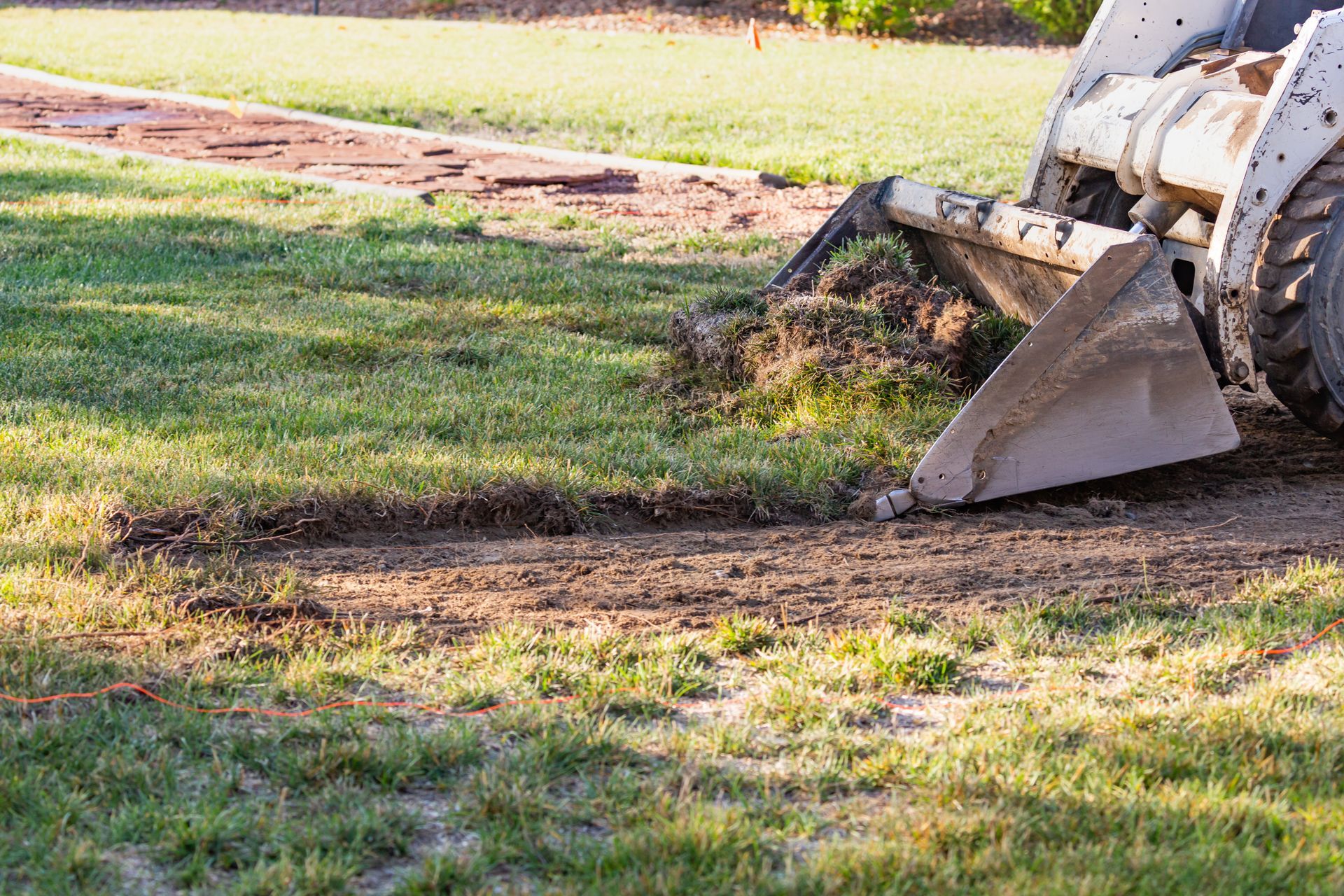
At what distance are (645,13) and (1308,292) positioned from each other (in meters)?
22.4

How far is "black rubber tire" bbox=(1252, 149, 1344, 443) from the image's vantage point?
15.2 ft

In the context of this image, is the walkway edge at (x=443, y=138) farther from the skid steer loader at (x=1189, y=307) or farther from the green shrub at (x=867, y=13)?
the green shrub at (x=867, y=13)

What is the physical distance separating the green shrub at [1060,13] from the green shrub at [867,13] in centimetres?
147

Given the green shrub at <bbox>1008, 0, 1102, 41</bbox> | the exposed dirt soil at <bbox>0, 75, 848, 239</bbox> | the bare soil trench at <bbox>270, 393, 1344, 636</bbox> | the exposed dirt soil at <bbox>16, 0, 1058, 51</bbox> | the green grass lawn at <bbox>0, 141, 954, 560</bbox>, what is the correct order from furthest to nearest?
1. the exposed dirt soil at <bbox>16, 0, 1058, 51</bbox>
2. the green shrub at <bbox>1008, 0, 1102, 41</bbox>
3. the exposed dirt soil at <bbox>0, 75, 848, 239</bbox>
4. the green grass lawn at <bbox>0, 141, 954, 560</bbox>
5. the bare soil trench at <bbox>270, 393, 1344, 636</bbox>

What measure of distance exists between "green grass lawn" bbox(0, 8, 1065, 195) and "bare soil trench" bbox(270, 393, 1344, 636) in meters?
6.20

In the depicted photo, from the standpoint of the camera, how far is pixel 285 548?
4.21m

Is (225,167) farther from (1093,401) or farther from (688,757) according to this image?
(688,757)

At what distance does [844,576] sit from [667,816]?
4.83ft

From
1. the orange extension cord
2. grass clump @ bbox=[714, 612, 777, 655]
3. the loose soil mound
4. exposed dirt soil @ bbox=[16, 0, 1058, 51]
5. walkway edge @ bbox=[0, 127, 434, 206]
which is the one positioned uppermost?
exposed dirt soil @ bbox=[16, 0, 1058, 51]

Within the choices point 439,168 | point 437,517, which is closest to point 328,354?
point 437,517

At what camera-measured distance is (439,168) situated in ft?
36.1

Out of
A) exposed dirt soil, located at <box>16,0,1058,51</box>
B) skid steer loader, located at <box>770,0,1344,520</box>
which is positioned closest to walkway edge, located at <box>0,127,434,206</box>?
skid steer loader, located at <box>770,0,1344,520</box>

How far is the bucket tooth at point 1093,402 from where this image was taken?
4.49 m

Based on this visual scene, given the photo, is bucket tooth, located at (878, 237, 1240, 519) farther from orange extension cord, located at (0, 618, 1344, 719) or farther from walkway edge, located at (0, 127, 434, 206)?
walkway edge, located at (0, 127, 434, 206)
